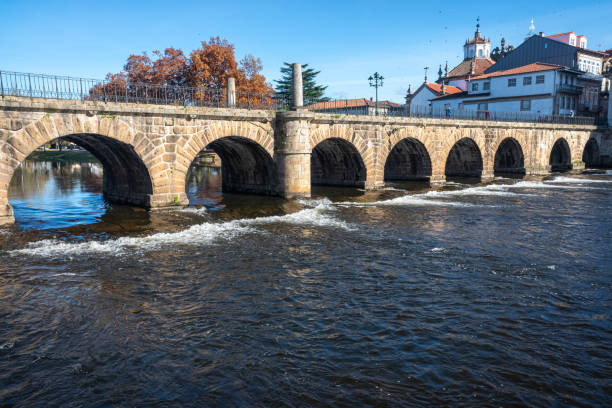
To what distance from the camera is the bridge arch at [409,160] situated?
3503cm

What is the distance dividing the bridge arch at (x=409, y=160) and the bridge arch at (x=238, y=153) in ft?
35.5

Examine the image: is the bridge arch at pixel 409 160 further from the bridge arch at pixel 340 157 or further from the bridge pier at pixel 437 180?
the bridge arch at pixel 340 157

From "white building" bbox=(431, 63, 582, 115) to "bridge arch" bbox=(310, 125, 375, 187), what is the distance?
30105 mm

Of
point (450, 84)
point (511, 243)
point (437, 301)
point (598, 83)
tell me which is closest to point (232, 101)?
point (511, 243)

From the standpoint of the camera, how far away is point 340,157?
32469 mm

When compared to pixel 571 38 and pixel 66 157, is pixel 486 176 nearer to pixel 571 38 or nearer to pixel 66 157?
pixel 571 38

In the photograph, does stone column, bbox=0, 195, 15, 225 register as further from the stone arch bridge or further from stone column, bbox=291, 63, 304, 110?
stone column, bbox=291, 63, 304, 110

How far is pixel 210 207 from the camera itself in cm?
2361

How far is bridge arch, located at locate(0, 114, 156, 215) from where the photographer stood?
16.9 metres

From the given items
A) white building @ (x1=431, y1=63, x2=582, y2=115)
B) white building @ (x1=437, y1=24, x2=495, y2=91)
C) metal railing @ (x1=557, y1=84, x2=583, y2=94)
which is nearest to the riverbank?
white building @ (x1=431, y1=63, x2=582, y2=115)

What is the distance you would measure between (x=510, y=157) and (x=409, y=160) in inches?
589

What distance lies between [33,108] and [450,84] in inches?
2991

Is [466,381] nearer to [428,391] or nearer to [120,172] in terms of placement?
[428,391]

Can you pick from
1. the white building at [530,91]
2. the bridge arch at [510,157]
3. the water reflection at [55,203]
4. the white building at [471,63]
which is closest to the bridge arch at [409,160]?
the bridge arch at [510,157]
